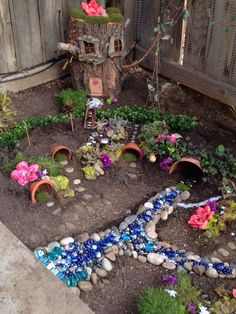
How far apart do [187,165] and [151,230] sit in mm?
833

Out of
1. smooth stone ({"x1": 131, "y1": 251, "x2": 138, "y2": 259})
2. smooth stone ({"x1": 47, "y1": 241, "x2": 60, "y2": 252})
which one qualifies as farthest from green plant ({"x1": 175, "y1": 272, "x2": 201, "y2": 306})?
smooth stone ({"x1": 47, "y1": 241, "x2": 60, "y2": 252})

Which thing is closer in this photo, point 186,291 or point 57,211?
point 186,291

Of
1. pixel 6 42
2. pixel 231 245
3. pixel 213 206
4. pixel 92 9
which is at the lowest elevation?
pixel 231 245

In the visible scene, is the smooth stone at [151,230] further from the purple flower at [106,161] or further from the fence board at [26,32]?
the fence board at [26,32]

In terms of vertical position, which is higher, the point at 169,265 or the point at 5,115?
the point at 5,115

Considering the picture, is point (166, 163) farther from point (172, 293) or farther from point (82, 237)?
point (172, 293)

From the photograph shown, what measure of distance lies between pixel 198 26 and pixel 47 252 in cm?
253

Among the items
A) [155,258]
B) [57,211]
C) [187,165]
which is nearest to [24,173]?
[57,211]

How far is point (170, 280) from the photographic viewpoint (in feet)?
8.67

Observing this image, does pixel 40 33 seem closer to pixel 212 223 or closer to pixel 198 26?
pixel 198 26

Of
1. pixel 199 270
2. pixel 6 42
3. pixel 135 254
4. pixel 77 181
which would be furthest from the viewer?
pixel 6 42

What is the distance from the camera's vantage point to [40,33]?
463cm

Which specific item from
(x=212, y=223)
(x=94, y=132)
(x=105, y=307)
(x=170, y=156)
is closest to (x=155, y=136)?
(x=170, y=156)

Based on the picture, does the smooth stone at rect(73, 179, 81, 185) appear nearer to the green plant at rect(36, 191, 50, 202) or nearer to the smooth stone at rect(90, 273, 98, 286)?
the green plant at rect(36, 191, 50, 202)
